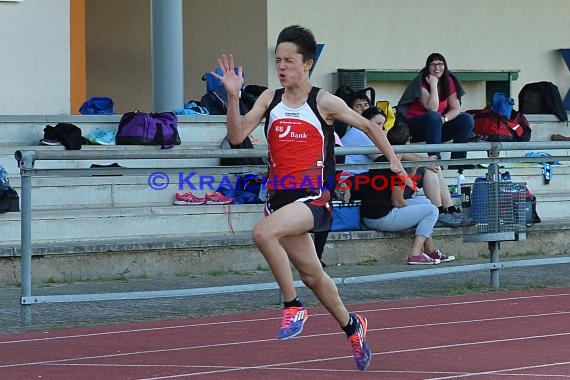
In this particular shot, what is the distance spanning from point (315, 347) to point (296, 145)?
5.17 ft

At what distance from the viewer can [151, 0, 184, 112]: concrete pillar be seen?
1450 centimetres

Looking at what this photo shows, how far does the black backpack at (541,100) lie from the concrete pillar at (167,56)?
5.31m

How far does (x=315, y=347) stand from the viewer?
8430 millimetres

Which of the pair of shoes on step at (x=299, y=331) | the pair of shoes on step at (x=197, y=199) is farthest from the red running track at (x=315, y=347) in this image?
the pair of shoes on step at (x=197, y=199)

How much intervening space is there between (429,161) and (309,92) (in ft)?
14.2

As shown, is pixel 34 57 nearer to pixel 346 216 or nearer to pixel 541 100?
pixel 346 216

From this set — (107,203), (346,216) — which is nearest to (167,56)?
(107,203)

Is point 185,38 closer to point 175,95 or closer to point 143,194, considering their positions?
point 175,95

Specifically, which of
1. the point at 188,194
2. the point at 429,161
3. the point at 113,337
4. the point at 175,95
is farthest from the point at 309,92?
the point at 175,95

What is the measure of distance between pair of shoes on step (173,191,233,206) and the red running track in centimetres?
282

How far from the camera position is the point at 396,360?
7898 mm

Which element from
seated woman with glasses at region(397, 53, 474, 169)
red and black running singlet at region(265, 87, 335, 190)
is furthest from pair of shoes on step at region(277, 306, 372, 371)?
seated woman with glasses at region(397, 53, 474, 169)
